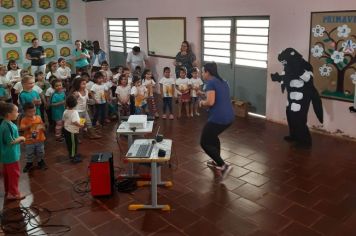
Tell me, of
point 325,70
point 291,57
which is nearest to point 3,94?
point 291,57

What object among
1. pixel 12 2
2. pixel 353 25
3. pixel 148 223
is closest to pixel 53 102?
pixel 148 223

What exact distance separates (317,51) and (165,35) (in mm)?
4516

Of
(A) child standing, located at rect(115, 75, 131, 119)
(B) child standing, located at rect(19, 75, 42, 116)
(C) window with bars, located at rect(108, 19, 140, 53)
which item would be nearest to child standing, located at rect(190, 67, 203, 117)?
(A) child standing, located at rect(115, 75, 131, 119)

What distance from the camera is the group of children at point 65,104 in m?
4.83

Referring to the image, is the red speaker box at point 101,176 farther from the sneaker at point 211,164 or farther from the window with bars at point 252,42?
the window with bars at point 252,42

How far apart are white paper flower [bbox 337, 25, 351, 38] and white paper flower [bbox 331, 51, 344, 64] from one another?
292mm

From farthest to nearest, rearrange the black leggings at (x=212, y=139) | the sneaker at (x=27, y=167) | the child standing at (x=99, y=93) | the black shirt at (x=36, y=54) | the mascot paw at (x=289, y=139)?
1. the black shirt at (x=36, y=54)
2. the child standing at (x=99, y=93)
3. the mascot paw at (x=289, y=139)
4. the sneaker at (x=27, y=167)
5. the black leggings at (x=212, y=139)

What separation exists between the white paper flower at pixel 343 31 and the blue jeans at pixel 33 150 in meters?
5.23

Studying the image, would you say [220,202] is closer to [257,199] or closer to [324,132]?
[257,199]

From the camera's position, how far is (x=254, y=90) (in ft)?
28.1

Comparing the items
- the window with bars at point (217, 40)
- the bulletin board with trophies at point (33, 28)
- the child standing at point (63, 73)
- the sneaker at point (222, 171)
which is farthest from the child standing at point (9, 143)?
the bulletin board with trophies at point (33, 28)

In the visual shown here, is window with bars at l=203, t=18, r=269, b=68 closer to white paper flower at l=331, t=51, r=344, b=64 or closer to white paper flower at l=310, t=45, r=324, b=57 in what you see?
white paper flower at l=310, t=45, r=324, b=57

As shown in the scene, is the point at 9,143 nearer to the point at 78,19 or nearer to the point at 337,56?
the point at 337,56

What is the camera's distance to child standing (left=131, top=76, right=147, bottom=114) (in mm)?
7707
